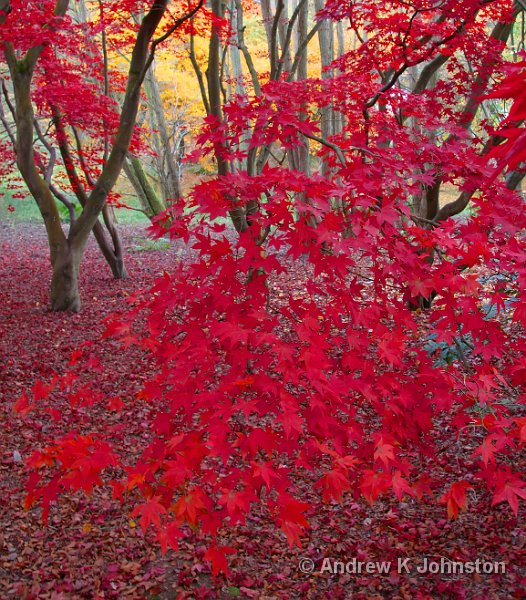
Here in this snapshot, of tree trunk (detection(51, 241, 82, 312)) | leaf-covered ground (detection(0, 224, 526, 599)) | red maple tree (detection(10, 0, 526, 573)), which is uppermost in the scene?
red maple tree (detection(10, 0, 526, 573))

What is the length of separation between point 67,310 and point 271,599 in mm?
5627

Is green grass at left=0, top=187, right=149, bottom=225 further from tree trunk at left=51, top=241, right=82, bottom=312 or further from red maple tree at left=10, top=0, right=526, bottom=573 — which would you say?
red maple tree at left=10, top=0, right=526, bottom=573

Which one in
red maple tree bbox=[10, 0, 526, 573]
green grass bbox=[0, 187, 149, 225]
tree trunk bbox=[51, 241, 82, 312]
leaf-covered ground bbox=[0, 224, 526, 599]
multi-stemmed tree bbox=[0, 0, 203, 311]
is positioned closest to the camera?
red maple tree bbox=[10, 0, 526, 573]

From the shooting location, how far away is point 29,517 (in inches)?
143

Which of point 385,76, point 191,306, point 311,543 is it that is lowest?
point 311,543

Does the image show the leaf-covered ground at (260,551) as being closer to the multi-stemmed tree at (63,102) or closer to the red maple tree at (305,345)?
the red maple tree at (305,345)

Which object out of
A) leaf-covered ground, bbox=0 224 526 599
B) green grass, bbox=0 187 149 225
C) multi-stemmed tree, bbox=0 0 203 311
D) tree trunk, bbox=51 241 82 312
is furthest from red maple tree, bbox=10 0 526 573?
green grass, bbox=0 187 149 225

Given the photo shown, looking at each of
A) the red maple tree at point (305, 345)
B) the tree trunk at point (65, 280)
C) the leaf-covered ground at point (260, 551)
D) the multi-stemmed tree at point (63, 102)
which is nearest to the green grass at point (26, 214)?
the multi-stemmed tree at point (63, 102)

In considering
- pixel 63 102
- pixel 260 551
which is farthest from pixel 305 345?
pixel 63 102

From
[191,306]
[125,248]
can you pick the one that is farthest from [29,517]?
[125,248]

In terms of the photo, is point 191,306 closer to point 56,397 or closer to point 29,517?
point 29,517

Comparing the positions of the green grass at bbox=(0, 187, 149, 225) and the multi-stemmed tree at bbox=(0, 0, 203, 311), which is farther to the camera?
the green grass at bbox=(0, 187, 149, 225)

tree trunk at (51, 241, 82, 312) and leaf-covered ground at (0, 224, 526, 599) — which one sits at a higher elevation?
tree trunk at (51, 241, 82, 312)

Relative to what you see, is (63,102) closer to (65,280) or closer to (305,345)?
(65,280)
